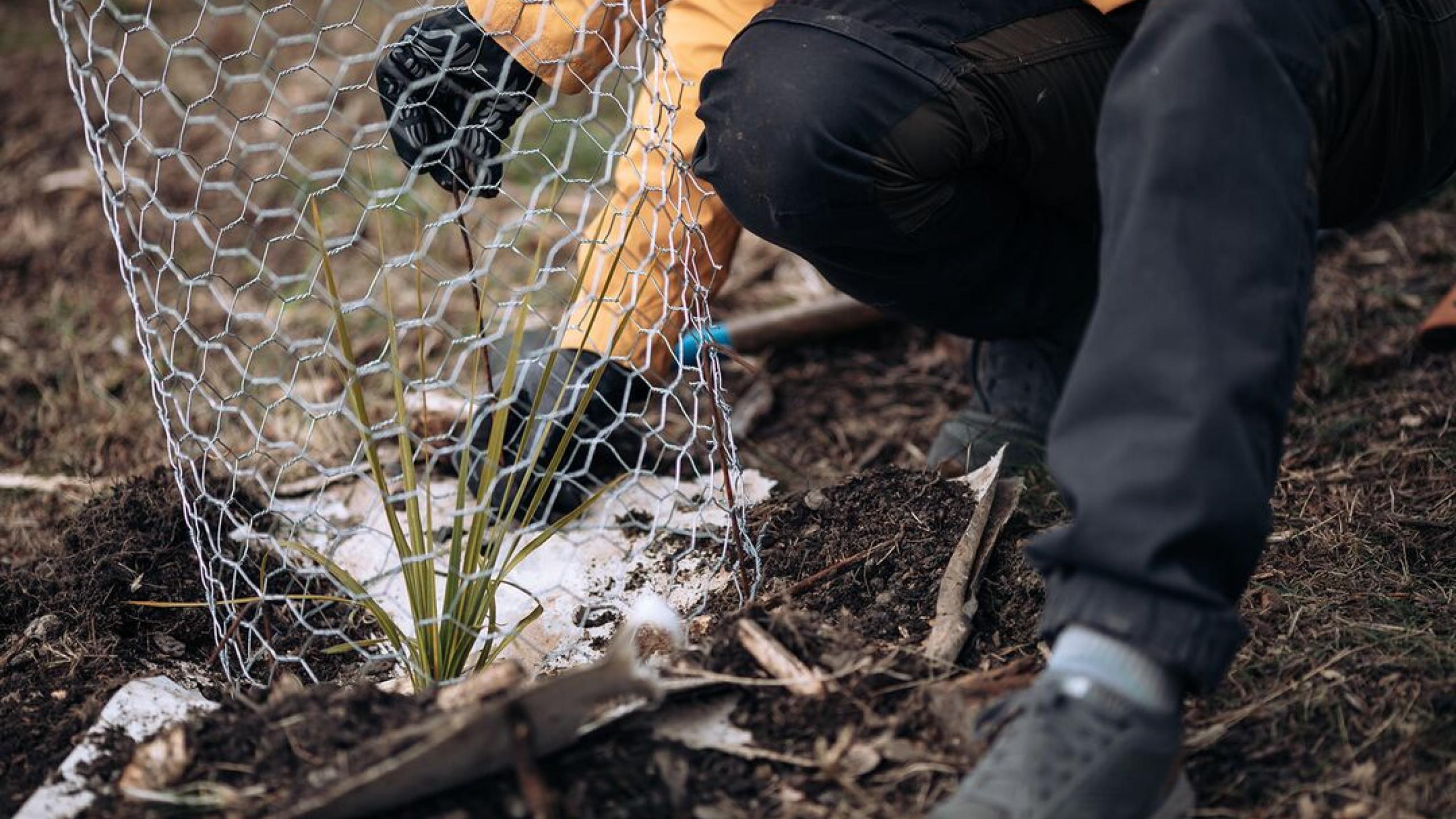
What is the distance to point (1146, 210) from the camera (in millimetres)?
1014

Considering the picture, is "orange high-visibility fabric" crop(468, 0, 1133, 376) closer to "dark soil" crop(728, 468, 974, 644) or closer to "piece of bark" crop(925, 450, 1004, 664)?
"dark soil" crop(728, 468, 974, 644)

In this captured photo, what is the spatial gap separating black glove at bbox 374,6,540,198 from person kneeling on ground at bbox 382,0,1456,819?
0.96 ft

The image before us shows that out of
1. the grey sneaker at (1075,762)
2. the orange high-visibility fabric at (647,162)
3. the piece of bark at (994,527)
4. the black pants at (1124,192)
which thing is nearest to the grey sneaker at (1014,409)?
the black pants at (1124,192)

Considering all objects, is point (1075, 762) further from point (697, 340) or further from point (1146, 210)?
point (697, 340)

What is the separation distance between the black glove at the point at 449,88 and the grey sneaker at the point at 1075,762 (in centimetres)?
86

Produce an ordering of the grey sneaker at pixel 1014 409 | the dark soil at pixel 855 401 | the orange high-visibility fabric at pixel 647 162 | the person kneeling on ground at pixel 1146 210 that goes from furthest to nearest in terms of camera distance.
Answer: the dark soil at pixel 855 401, the grey sneaker at pixel 1014 409, the orange high-visibility fabric at pixel 647 162, the person kneeling on ground at pixel 1146 210

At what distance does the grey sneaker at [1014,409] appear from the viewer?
6.06 ft

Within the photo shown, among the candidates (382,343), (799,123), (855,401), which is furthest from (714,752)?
(382,343)

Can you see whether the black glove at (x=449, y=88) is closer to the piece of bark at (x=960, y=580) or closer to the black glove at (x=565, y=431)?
the black glove at (x=565, y=431)

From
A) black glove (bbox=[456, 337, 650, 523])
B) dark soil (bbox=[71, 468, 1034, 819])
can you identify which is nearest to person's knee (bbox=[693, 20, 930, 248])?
black glove (bbox=[456, 337, 650, 523])

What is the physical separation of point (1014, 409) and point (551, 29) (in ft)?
2.70

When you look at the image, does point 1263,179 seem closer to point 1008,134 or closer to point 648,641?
point 1008,134

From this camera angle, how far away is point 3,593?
1.57m

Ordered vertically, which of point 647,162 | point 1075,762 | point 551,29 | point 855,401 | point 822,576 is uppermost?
point 551,29
